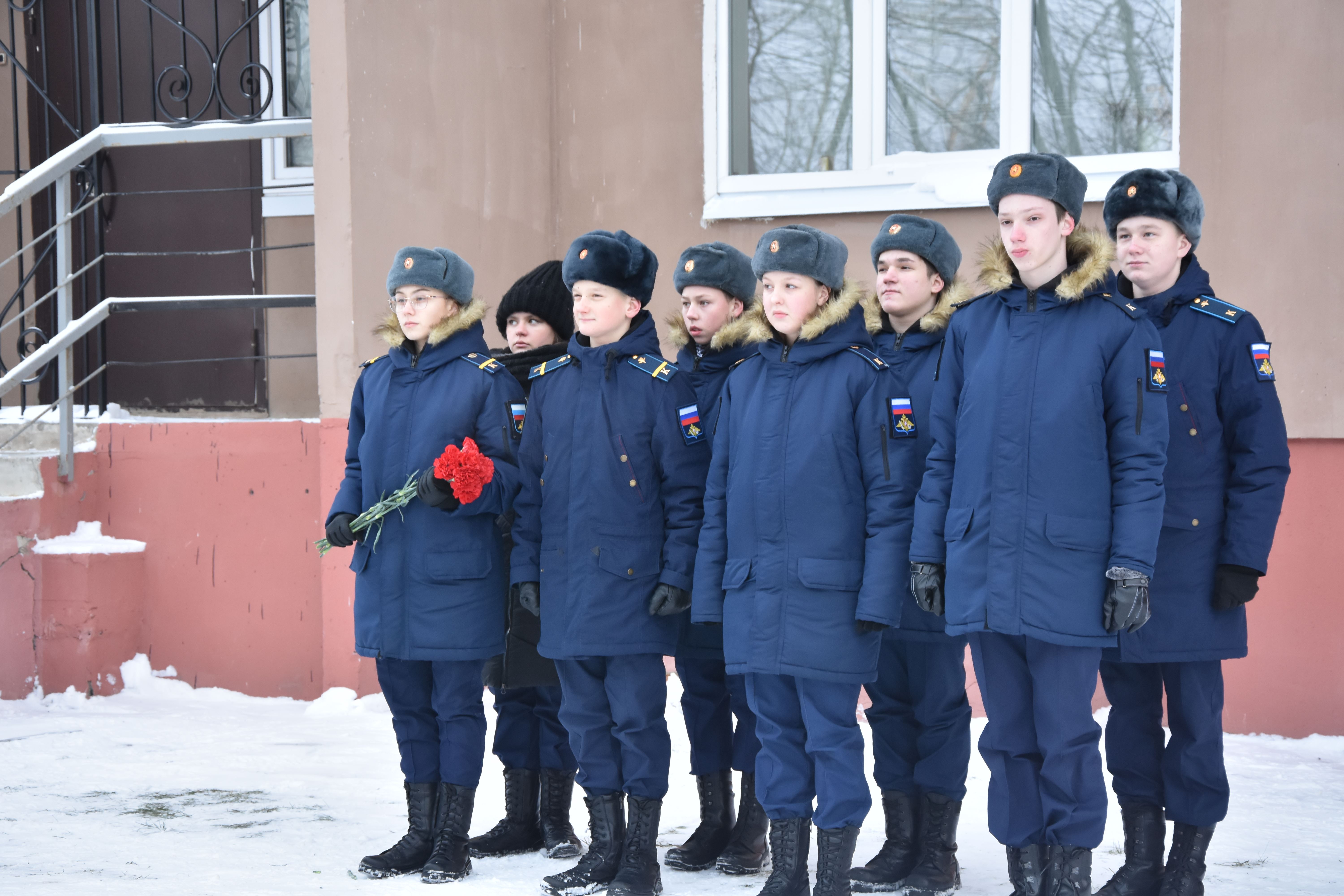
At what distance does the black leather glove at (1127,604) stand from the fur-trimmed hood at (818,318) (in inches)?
39.2

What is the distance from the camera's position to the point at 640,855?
362 centimetres

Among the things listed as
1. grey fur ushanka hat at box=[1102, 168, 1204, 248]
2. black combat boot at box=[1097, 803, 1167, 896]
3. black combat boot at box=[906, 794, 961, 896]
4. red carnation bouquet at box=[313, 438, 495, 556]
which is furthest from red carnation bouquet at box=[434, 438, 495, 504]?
black combat boot at box=[1097, 803, 1167, 896]

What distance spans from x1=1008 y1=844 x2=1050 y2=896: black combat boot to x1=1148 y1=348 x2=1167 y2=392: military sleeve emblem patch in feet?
3.66

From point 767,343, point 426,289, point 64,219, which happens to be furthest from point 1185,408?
point 64,219

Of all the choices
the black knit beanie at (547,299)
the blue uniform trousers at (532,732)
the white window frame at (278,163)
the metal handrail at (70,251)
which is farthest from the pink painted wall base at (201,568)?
the blue uniform trousers at (532,732)

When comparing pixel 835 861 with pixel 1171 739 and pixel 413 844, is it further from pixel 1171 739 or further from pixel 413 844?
pixel 413 844

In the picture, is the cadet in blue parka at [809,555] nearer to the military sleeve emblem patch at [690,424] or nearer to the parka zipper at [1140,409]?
the military sleeve emblem patch at [690,424]

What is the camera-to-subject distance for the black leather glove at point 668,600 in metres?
3.57

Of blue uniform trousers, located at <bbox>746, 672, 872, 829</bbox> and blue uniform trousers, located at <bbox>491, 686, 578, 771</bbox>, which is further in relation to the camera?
blue uniform trousers, located at <bbox>491, 686, 578, 771</bbox>

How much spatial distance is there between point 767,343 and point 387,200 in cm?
307

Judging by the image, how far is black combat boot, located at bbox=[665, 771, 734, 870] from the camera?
3902 millimetres

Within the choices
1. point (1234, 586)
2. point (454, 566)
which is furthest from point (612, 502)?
point (1234, 586)

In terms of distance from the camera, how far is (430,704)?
3.95 m

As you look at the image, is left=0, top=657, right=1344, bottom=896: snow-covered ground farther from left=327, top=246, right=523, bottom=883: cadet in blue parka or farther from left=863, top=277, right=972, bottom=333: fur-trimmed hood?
left=863, top=277, right=972, bottom=333: fur-trimmed hood
